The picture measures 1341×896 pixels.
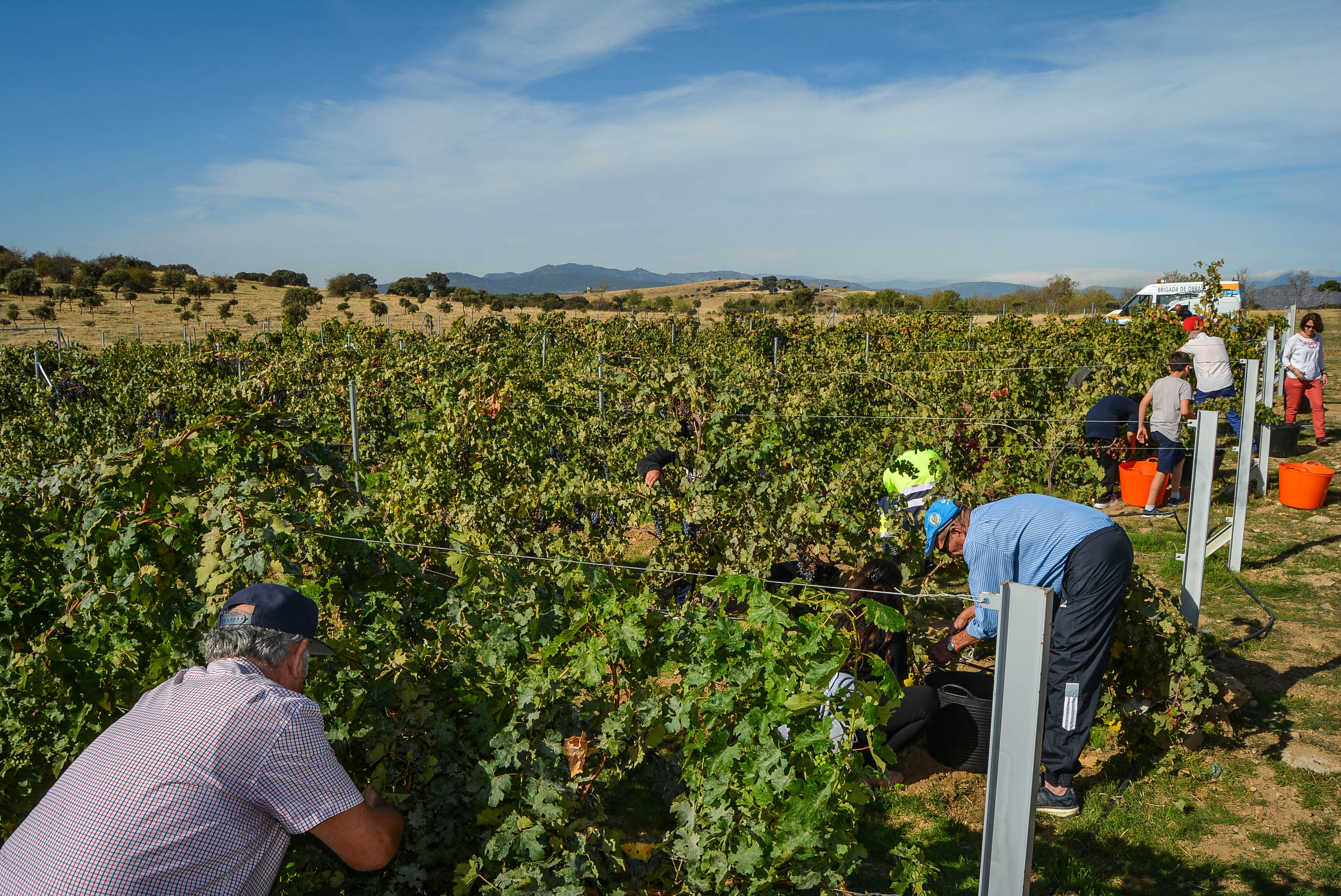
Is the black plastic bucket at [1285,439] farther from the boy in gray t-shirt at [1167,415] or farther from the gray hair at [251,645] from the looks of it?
the gray hair at [251,645]

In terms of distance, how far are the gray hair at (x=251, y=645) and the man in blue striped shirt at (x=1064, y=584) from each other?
258cm

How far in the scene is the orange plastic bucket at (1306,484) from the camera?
23.6 ft

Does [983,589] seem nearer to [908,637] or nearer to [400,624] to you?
[908,637]

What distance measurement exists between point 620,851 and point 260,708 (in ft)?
3.42

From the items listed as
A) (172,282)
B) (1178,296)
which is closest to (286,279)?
(172,282)

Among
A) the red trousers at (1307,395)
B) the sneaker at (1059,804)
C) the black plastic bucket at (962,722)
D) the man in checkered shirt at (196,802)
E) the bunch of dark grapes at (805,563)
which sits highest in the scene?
the red trousers at (1307,395)

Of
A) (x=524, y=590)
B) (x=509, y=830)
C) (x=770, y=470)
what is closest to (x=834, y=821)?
(x=509, y=830)

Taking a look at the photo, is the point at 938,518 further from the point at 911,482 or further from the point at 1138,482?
the point at 1138,482

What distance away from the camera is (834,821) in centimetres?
207

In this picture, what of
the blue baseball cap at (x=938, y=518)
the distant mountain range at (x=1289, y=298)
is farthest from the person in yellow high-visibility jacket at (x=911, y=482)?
the distant mountain range at (x=1289, y=298)

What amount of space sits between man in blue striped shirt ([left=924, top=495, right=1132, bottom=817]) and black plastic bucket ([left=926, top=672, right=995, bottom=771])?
0.87 ft

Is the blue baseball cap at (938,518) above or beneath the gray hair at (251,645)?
beneath

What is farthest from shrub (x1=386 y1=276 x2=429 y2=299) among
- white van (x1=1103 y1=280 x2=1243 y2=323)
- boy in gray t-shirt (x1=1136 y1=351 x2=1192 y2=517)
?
boy in gray t-shirt (x1=1136 y1=351 x2=1192 y2=517)

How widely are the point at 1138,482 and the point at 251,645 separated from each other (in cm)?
759
